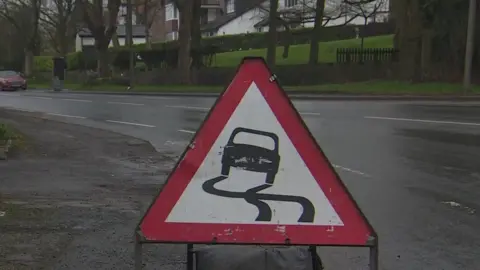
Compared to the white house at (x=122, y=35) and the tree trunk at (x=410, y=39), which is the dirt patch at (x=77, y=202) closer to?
the tree trunk at (x=410, y=39)

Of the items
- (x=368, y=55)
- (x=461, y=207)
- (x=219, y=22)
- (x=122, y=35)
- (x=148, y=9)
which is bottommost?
(x=461, y=207)

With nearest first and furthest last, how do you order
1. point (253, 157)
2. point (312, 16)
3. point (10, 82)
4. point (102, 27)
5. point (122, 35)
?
point (253, 157) → point (10, 82) → point (102, 27) → point (312, 16) → point (122, 35)

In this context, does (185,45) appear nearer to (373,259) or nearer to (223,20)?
(373,259)

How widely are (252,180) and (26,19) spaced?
71.9m

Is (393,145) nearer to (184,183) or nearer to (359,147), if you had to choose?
(359,147)

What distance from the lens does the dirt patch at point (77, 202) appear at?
577 cm

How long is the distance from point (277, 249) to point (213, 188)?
0.44 meters

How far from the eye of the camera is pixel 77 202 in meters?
8.07

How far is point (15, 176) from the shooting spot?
9797mm

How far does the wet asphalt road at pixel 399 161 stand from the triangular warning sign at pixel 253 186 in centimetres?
249

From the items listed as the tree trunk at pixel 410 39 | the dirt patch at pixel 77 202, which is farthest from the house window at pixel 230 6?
the dirt patch at pixel 77 202

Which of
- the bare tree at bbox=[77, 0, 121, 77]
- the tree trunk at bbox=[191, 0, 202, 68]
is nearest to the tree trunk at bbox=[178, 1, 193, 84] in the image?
the tree trunk at bbox=[191, 0, 202, 68]

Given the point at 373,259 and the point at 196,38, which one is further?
the point at 196,38

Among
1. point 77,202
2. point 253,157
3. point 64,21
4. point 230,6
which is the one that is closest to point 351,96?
point 77,202
